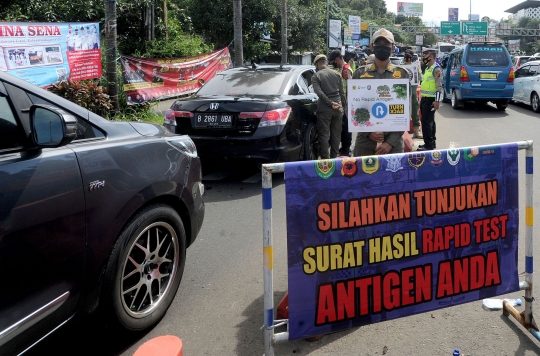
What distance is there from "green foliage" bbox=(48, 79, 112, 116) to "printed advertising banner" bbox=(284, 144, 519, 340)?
24.9 ft

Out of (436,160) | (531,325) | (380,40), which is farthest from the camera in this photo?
(380,40)

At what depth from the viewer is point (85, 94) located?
31.3 ft

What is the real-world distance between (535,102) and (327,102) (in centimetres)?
1040

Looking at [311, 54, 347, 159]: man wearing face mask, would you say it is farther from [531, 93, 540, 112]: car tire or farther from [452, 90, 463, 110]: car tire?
[531, 93, 540, 112]: car tire

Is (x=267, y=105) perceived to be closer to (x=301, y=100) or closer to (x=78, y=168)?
(x=301, y=100)

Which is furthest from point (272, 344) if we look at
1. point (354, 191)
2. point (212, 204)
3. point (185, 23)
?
point (185, 23)

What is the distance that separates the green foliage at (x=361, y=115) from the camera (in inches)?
186

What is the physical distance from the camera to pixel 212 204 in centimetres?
620

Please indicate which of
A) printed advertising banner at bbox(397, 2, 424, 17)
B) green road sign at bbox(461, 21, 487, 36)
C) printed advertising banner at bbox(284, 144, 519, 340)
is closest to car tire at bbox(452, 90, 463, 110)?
printed advertising banner at bbox(284, 144, 519, 340)

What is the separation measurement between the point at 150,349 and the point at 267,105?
4.48 metres

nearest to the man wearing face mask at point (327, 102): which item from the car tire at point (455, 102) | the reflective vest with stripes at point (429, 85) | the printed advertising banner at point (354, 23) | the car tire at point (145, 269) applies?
the reflective vest with stripes at point (429, 85)

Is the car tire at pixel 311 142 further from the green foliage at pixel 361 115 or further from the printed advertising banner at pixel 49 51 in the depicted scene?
the printed advertising banner at pixel 49 51

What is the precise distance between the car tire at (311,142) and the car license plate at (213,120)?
131cm

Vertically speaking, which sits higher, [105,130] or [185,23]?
[185,23]
